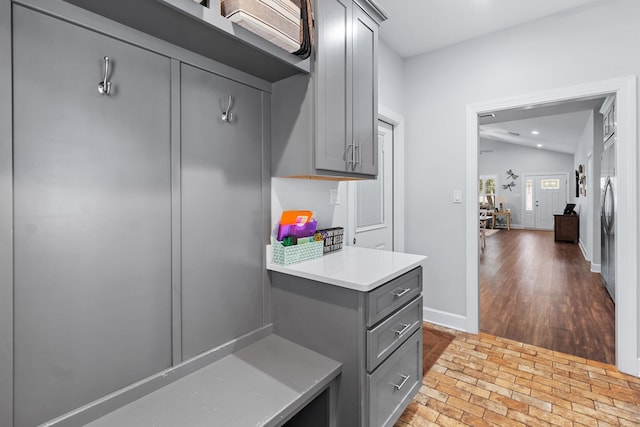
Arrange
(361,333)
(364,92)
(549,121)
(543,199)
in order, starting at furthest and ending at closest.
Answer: (543,199) → (549,121) → (364,92) → (361,333)

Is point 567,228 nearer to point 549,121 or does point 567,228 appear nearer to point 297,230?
point 549,121

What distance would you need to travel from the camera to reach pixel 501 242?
828 centimetres

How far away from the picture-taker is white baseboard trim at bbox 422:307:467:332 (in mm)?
2869

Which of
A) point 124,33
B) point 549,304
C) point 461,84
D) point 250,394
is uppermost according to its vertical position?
point 461,84

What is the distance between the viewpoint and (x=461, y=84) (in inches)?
111

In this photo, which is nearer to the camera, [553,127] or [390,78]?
[390,78]

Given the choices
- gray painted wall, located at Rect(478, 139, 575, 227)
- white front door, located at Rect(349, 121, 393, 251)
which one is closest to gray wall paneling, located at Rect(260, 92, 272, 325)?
white front door, located at Rect(349, 121, 393, 251)

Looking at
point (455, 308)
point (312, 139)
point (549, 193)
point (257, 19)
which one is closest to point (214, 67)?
point (257, 19)

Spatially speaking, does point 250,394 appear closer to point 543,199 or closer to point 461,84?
point 461,84

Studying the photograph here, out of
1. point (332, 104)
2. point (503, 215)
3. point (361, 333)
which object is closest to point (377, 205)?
point (332, 104)

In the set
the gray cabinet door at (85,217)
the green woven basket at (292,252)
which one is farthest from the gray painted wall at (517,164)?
the gray cabinet door at (85,217)

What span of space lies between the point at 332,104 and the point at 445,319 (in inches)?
95.5

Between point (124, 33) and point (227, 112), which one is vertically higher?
point (124, 33)

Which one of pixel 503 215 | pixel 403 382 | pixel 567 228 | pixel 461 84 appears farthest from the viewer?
pixel 503 215
